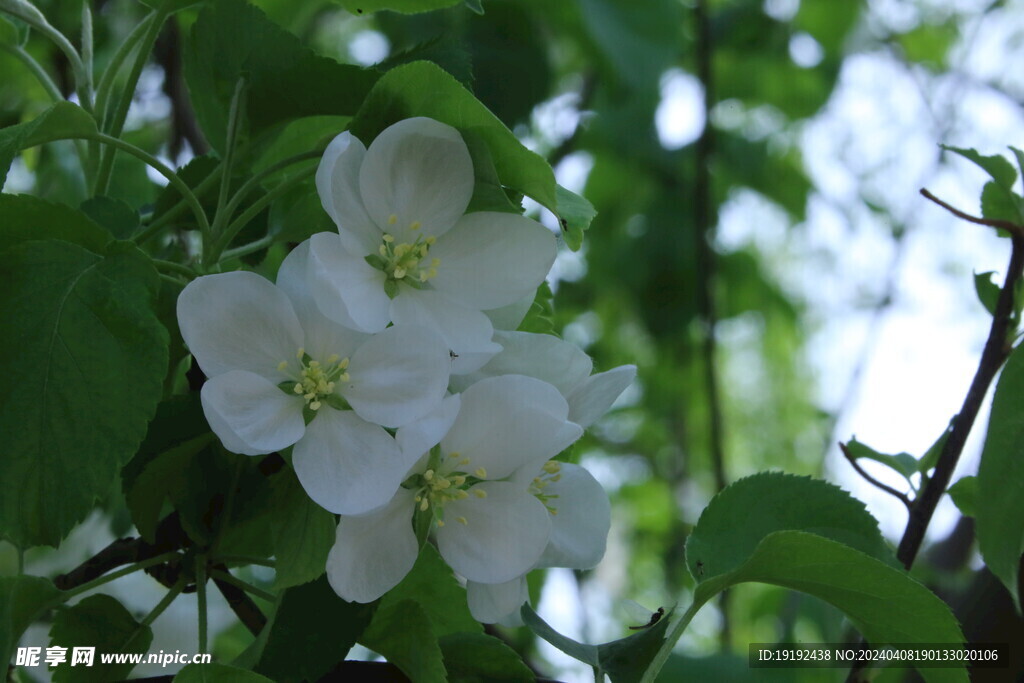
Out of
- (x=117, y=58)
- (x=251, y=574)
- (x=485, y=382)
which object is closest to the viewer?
(x=485, y=382)

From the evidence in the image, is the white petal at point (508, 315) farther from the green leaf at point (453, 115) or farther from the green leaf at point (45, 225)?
the green leaf at point (45, 225)

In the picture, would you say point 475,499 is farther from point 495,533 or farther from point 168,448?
point 168,448

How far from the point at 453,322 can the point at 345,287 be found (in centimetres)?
5

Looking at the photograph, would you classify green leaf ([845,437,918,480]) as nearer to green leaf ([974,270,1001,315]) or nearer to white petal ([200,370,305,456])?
green leaf ([974,270,1001,315])

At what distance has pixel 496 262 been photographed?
0.40 m

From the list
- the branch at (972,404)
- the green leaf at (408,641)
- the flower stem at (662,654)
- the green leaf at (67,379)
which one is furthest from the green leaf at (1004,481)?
the green leaf at (67,379)

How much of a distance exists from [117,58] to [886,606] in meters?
0.45

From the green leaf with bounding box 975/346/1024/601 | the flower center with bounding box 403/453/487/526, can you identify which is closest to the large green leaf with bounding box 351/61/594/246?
the flower center with bounding box 403/453/487/526

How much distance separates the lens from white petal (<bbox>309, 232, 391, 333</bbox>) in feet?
1.19

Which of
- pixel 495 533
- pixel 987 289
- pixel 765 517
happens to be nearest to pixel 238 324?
pixel 495 533

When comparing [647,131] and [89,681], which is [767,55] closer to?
[647,131]

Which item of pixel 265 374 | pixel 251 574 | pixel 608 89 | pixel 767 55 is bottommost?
pixel 265 374

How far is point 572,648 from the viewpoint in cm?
41

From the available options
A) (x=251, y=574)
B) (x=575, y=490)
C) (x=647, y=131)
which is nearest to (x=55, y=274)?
(x=575, y=490)
